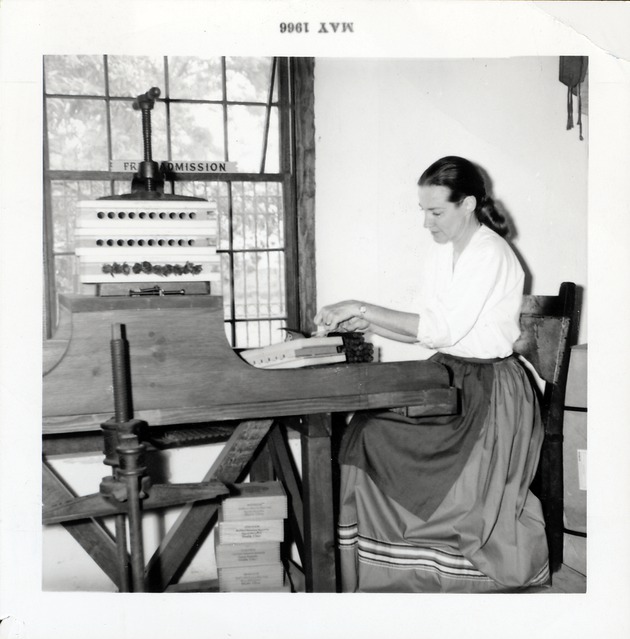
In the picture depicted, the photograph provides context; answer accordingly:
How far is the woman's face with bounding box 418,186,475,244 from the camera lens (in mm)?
2180

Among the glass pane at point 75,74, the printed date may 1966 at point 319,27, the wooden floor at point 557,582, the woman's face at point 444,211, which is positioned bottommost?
the wooden floor at point 557,582

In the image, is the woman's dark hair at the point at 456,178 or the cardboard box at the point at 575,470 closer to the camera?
the woman's dark hair at the point at 456,178

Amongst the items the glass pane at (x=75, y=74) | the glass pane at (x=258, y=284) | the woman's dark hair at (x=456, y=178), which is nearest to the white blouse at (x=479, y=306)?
the woman's dark hair at (x=456, y=178)

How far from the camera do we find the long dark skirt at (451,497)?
191 centimetres

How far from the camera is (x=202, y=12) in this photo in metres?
1.74

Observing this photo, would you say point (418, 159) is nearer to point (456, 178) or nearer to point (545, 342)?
point (456, 178)

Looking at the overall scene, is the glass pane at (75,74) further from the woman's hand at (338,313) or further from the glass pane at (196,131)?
the woman's hand at (338,313)

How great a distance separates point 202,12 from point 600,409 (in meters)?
1.53

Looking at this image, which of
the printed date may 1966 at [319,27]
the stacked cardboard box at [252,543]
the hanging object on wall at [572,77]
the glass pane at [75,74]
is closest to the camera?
Result: the printed date may 1966 at [319,27]

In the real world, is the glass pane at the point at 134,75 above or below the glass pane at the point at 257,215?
above

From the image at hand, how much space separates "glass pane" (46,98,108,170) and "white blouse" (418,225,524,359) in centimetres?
145

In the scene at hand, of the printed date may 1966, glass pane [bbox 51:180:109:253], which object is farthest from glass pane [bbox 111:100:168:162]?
the printed date may 1966

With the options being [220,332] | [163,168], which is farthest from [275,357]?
[163,168]

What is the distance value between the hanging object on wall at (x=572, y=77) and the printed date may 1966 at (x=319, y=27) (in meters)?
0.89
